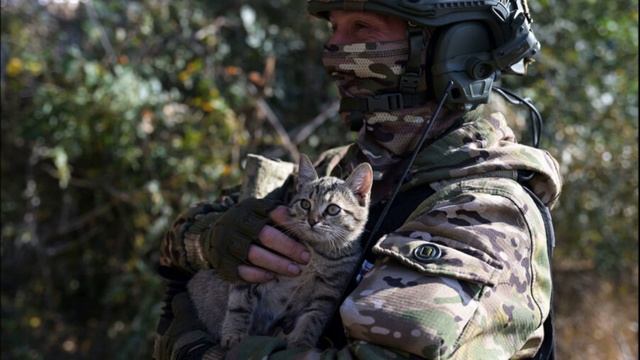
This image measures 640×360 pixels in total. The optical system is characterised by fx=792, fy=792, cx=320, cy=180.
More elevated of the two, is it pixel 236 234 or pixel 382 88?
pixel 382 88

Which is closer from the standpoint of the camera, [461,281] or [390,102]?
[461,281]

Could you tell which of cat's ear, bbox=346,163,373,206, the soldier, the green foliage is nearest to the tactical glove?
the soldier

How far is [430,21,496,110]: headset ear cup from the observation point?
248 centimetres

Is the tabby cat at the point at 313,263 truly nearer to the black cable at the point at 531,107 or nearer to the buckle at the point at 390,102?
the buckle at the point at 390,102

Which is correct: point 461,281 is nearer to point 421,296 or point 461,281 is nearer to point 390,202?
point 421,296

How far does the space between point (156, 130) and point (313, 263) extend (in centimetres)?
287

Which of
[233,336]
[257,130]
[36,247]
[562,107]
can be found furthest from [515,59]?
[36,247]

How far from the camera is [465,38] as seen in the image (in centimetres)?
251

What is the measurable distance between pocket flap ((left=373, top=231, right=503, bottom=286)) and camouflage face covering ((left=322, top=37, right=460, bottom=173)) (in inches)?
24.2

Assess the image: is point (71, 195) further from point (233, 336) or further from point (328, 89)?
point (233, 336)

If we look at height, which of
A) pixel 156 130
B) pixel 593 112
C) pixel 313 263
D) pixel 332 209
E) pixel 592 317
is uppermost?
pixel 332 209

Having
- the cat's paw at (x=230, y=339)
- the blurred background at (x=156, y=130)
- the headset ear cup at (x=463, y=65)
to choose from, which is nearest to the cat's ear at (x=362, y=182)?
the headset ear cup at (x=463, y=65)

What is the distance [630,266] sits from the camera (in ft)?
20.2

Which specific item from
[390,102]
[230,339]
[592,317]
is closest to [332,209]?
[390,102]
